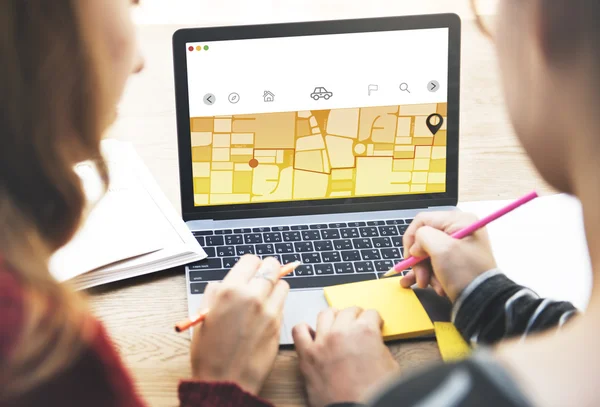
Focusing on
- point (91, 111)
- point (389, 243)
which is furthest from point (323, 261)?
point (91, 111)

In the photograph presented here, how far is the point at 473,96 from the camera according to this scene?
1.29 m

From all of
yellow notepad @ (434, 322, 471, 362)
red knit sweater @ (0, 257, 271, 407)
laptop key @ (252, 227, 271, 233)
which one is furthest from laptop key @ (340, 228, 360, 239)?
red knit sweater @ (0, 257, 271, 407)

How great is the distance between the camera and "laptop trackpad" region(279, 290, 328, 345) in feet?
2.50

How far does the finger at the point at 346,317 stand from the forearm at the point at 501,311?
109 mm

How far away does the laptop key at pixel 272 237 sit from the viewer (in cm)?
93

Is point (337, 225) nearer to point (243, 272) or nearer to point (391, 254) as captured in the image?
point (391, 254)

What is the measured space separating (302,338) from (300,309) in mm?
74

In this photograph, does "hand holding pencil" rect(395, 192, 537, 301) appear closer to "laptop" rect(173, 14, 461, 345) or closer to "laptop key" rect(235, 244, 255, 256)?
"laptop" rect(173, 14, 461, 345)

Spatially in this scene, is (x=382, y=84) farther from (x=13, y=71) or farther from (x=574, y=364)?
(x=574, y=364)

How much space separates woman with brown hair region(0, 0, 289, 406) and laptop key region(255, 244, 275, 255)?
9.1 inches

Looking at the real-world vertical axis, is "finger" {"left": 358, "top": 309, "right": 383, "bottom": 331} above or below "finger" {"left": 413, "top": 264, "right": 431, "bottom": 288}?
below

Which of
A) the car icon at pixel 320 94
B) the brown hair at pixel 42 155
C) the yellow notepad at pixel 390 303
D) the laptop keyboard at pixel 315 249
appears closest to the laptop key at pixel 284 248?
the laptop keyboard at pixel 315 249

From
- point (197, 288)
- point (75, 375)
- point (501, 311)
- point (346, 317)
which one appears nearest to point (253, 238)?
point (197, 288)

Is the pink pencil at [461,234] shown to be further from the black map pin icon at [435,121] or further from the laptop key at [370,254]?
the black map pin icon at [435,121]
